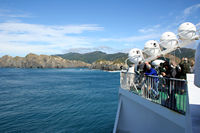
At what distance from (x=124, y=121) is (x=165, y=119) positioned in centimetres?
463

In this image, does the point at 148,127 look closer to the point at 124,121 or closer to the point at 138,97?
the point at 138,97

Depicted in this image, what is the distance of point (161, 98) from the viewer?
638 centimetres

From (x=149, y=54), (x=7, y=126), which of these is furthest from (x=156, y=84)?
(x=7, y=126)

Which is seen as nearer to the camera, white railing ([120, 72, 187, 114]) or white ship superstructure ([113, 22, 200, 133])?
white ship superstructure ([113, 22, 200, 133])

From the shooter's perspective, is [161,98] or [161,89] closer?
[161,89]

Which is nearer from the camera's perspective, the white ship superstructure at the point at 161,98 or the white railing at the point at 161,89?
the white ship superstructure at the point at 161,98

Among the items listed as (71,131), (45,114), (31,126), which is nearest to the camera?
(71,131)

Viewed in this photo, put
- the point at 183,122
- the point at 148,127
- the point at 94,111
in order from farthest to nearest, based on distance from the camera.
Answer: the point at 94,111 → the point at 148,127 → the point at 183,122

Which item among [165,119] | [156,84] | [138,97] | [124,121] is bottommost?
[124,121]

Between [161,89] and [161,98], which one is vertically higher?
[161,89]

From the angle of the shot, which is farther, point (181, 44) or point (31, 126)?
point (31, 126)

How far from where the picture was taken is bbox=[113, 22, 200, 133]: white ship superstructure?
13.8 ft

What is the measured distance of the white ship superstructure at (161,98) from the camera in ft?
13.8

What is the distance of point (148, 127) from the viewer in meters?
7.66
